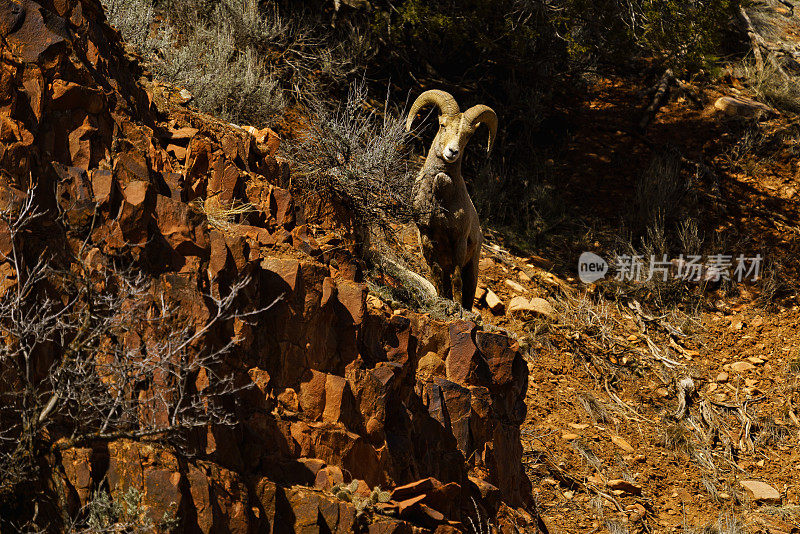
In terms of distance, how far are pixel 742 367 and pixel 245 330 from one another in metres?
7.17

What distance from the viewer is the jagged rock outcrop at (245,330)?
134 inches

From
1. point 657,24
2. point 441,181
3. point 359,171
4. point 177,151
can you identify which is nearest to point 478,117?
point 441,181

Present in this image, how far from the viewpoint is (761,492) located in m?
7.60

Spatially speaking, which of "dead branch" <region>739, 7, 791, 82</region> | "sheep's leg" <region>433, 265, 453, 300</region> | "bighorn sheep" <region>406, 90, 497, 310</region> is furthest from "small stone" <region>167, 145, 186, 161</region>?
"dead branch" <region>739, 7, 791, 82</region>

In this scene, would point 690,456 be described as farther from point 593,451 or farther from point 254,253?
point 254,253

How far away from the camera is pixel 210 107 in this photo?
7.73 m

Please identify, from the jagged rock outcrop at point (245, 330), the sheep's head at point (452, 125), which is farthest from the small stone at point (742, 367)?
the jagged rock outcrop at point (245, 330)

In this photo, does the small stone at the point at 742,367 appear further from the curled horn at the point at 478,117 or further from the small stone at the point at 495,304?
the curled horn at the point at 478,117

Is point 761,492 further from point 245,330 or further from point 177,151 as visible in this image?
point 177,151

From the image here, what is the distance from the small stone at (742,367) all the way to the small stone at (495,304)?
8.72 feet

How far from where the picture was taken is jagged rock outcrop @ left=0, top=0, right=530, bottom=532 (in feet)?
11.2

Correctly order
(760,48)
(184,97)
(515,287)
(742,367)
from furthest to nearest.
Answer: (760,48)
(515,287)
(742,367)
(184,97)

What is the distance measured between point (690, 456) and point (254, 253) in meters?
5.62

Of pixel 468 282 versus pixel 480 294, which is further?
pixel 480 294
